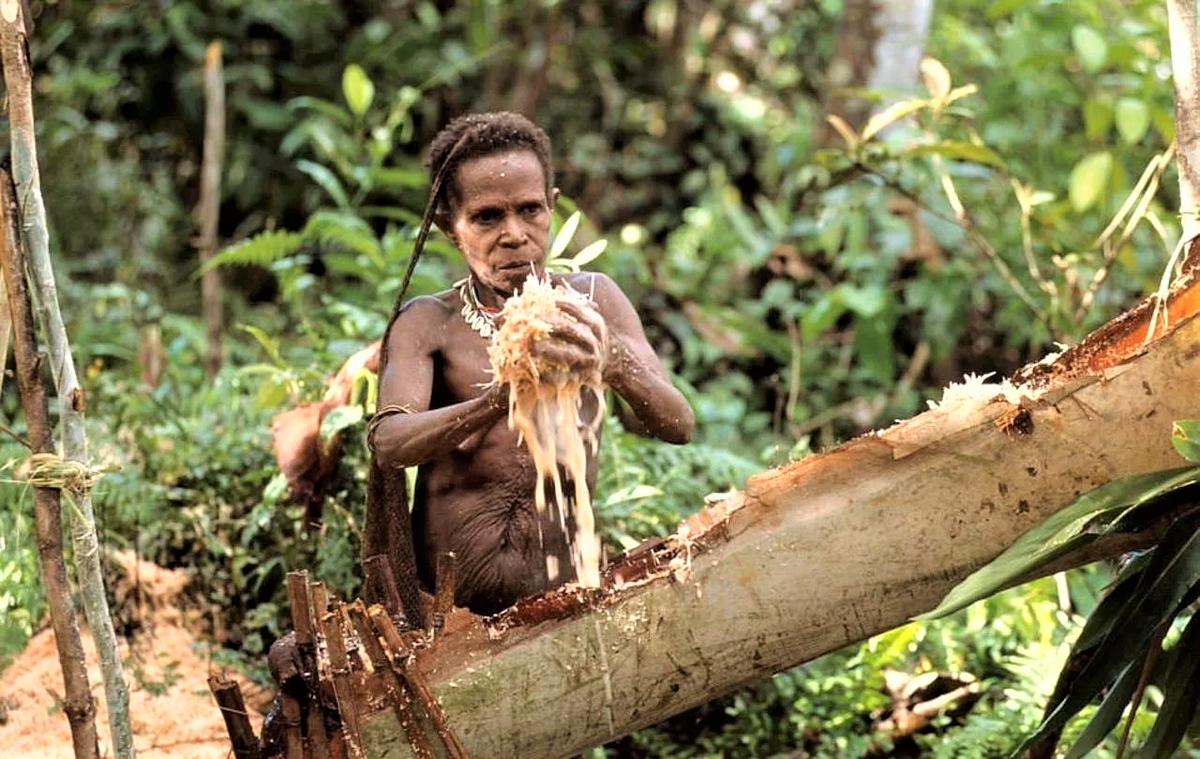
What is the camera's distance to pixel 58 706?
3615 mm

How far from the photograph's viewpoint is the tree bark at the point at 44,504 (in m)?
2.76

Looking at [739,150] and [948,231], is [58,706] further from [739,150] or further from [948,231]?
[739,150]

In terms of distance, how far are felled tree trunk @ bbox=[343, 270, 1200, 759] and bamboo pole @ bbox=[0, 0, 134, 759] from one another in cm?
65

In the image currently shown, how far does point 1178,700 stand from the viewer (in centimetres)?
276

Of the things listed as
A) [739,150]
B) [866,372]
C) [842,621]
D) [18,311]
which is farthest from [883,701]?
[739,150]

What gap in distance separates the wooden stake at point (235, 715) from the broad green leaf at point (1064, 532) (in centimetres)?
125

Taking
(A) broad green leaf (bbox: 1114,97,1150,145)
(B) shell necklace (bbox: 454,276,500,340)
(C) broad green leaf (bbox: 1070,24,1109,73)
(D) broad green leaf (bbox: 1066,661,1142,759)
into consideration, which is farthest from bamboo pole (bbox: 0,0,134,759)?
(C) broad green leaf (bbox: 1070,24,1109,73)

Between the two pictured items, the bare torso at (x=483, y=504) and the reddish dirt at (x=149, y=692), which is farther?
the reddish dirt at (x=149, y=692)

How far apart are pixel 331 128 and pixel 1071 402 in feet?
17.8

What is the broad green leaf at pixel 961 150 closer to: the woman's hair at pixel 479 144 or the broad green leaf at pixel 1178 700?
the woman's hair at pixel 479 144

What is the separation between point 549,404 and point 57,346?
0.93 metres

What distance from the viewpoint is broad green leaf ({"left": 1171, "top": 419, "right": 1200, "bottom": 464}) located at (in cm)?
259

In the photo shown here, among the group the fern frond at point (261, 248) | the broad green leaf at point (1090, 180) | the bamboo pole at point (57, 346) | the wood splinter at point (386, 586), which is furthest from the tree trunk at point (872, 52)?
the bamboo pole at point (57, 346)

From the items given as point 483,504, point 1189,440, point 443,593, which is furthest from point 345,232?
point 1189,440
